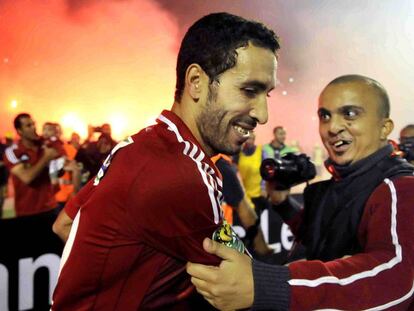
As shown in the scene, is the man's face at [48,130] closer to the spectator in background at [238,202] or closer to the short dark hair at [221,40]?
the spectator in background at [238,202]

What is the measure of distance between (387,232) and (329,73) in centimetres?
649

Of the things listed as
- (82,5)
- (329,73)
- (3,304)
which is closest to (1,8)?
(82,5)

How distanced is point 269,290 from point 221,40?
0.78 metres

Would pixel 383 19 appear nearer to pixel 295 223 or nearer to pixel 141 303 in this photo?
pixel 295 223

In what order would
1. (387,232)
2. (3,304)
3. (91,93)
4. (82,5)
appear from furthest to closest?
(91,93), (82,5), (3,304), (387,232)

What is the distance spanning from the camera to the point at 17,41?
441cm

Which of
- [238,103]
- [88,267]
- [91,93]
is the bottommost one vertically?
[88,267]

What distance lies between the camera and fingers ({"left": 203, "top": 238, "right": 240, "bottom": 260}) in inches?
41.9

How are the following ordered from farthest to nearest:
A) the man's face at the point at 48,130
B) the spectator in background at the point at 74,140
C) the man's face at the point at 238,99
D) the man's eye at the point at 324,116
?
the spectator in background at the point at 74,140
the man's face at the point at 48,130
the man's eye at the point at 324,116
the man's face at the point at 238,99

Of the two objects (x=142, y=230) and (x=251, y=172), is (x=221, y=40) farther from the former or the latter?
(x=251, y=172)

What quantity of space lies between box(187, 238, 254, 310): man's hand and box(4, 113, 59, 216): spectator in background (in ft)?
10.4

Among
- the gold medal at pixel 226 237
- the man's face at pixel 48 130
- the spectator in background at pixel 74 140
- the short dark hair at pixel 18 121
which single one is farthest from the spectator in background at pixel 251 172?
the gold medal at pixel 226 237

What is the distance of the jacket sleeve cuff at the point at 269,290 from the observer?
108cm

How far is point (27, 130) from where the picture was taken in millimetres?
3928
